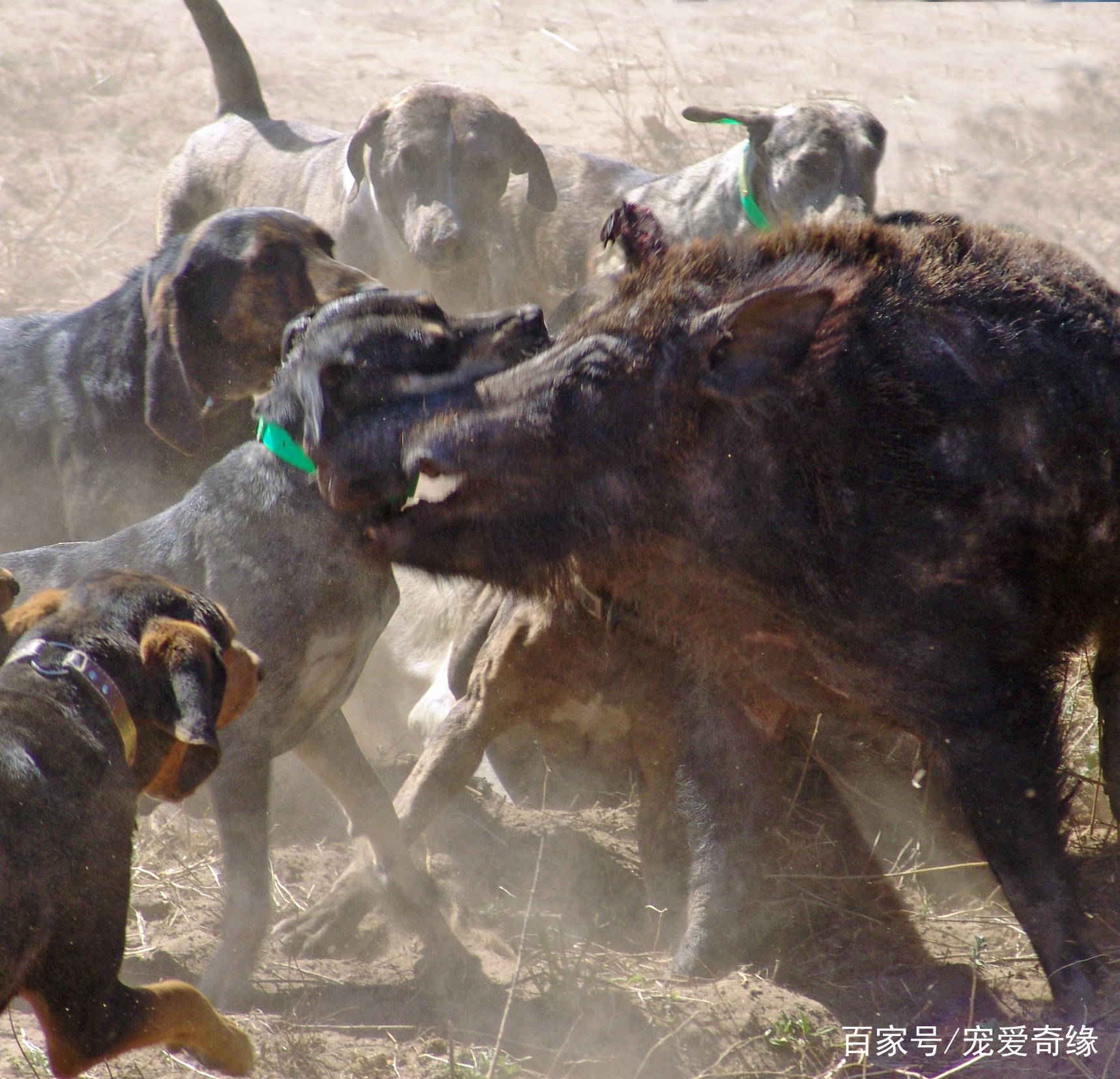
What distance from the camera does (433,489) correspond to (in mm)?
3264

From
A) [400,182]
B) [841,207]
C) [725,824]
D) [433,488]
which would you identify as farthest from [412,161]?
[725,824]

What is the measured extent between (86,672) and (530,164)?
17.4ft

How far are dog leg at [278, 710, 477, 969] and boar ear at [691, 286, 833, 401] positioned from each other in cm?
196

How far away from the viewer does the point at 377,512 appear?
3408 mm

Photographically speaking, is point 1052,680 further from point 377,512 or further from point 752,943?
point 377,512

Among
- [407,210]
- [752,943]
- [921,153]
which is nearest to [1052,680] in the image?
[752,943]

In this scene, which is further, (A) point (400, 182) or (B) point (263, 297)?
(A) point (400, 182)

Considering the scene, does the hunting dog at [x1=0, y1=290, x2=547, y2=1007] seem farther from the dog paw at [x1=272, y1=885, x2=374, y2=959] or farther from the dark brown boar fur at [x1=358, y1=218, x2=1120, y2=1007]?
the dark brown boar fur at [x1=358, y1=218, x2=1120, y2=1007]

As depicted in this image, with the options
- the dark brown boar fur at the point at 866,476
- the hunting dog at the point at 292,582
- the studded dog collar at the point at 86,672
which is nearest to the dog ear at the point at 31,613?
the studded dog collar at the point at 86,672

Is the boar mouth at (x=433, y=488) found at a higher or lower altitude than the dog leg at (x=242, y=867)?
higher

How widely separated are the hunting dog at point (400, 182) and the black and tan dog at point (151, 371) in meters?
2.04

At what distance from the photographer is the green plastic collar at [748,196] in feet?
21.8

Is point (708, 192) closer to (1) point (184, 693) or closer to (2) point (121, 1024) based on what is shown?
(1) point (184, 693)

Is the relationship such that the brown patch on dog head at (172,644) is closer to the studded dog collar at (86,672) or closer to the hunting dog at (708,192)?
the studded dog collar at (86,672)
